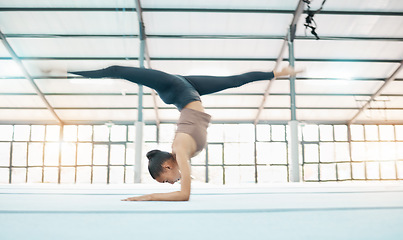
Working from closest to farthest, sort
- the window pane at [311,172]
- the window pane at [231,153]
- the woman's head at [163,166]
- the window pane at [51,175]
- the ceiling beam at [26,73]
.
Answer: the woman's head at [163,166]
the ceiling beam at [26,73]
the window pane at [51,175]
the window pane at [311,172]
the window pane at [231,153]

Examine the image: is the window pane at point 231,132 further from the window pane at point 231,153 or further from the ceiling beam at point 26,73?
the ceiling beam at point 26,73

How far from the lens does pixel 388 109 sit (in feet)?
40.9

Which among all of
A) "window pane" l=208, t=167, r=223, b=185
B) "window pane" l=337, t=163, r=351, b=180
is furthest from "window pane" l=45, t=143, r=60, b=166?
"window pane" l=337, t=163, r=351, b=180

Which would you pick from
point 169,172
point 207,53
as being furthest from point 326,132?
point 169,172

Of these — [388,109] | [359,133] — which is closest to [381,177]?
[359,133]

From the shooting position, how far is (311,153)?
13164mm

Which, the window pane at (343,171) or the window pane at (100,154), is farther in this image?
the window pane at (343,171)

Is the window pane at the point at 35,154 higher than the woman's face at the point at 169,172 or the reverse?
higher

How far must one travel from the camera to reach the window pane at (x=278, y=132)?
524 inches

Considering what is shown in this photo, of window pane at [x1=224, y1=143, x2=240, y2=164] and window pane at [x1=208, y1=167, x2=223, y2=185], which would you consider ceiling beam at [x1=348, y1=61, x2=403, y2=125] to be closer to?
window pane at [x1=224, y1=143, x2=240, y2=164]

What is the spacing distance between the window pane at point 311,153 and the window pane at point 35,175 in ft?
34.5

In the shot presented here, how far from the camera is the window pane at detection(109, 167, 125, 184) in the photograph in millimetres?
12578

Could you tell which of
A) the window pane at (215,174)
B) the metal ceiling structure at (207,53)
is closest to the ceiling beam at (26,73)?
the metal ceiling structure at (207,53)

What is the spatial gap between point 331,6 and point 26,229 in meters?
8.59
